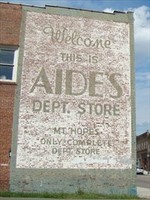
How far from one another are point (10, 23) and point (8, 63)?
210cm

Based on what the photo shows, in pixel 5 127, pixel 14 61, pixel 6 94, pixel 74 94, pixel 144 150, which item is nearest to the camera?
pixel 5 127

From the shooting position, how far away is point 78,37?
19750 millimetres

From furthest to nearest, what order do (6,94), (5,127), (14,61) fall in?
(14,61), (6,94), (5,127)

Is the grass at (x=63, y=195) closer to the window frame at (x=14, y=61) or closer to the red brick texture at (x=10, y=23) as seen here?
the window frame at (x=14, y=61)

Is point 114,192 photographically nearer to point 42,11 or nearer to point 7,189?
point 7,189

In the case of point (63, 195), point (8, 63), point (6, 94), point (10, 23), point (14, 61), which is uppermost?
point (10, 23)

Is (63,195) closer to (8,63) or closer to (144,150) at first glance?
(8,63)

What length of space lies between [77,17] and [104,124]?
5897 mm

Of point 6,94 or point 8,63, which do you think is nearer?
point 6,94

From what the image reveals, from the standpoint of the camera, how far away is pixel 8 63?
18.8 m

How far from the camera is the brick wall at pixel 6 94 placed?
1741 cm

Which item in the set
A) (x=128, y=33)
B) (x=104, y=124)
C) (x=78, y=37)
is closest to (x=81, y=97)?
(x=104, y=124)

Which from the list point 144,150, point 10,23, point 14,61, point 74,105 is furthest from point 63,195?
point 144,150

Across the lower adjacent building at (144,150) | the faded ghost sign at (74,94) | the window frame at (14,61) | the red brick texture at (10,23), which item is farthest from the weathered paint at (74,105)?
the lower adjacent building at (144,150)
